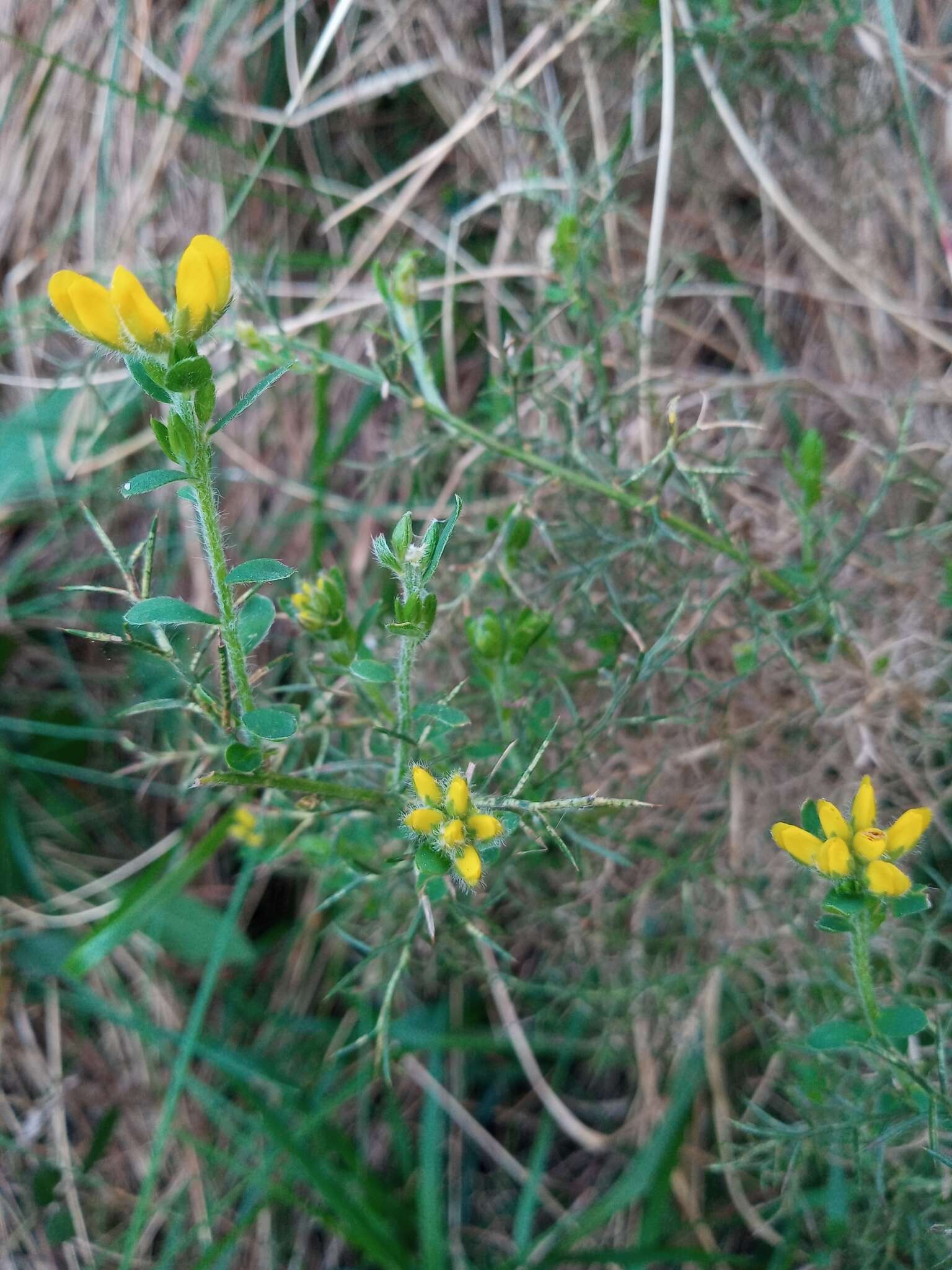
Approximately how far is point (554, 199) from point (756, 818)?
129cm

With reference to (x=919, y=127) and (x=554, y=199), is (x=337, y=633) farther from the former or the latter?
(x=919, y=127)

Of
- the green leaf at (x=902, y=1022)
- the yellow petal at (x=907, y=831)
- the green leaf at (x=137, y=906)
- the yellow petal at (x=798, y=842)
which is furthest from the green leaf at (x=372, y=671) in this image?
the green leaf at (x=137, y=906)

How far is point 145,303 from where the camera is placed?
2.85 feet

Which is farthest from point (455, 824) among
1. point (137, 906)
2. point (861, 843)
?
point (137, 906)

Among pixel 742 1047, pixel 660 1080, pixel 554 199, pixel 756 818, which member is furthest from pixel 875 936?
pixel 554 199

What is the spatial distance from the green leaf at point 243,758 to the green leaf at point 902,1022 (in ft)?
2.47

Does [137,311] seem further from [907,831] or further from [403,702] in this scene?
[907,831]

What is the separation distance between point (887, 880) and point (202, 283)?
2.87 feet

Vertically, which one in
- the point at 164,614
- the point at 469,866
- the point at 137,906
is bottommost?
the point at 137,906

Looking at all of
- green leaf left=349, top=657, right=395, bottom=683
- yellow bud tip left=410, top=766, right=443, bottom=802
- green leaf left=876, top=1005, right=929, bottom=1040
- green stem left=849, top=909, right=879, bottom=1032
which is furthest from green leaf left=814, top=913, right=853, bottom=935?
green leaf left=349, top=657, right=395, bottom=683

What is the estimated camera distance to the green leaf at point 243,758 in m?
1.05

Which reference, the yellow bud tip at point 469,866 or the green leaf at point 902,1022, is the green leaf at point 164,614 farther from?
the green leaf at point 902,1022

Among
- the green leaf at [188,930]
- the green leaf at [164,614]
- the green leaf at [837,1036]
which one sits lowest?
the green leaf at [188,930]

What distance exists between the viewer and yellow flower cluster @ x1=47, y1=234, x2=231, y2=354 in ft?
2.83
